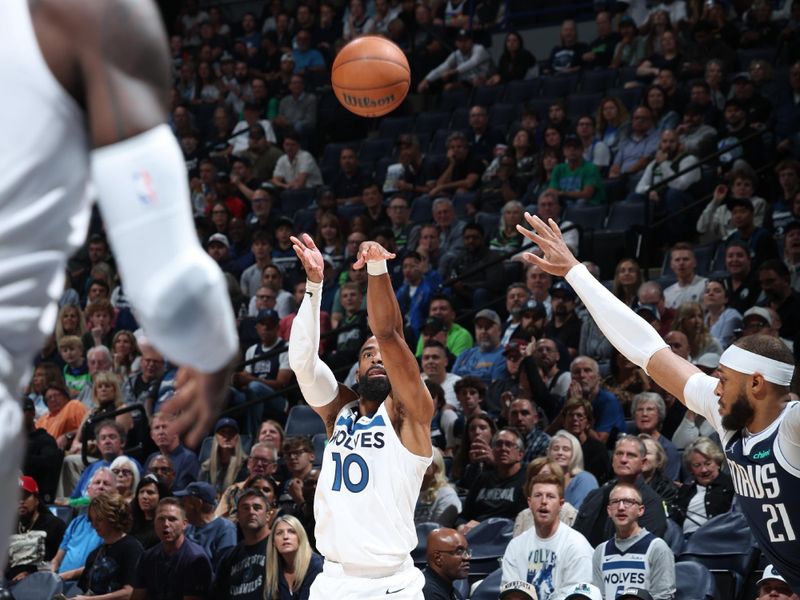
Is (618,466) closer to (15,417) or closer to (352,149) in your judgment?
(15,417)

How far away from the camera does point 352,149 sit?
15.7 m

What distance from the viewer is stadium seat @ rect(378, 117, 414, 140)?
1630cm

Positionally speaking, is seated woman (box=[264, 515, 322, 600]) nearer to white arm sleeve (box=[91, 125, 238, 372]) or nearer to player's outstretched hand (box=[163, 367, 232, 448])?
player's outstretched hand (box=[163, 367, 232, 448])

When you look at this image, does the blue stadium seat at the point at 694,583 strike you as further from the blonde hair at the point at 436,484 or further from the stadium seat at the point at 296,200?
the stadium seat at the point at 296,200

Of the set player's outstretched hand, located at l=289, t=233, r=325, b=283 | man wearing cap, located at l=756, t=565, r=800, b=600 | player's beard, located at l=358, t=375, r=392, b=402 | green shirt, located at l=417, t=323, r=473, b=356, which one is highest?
player's outstretched hand, located at l=289, t=233, r=325, b=283

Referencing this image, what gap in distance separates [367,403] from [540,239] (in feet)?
4.93

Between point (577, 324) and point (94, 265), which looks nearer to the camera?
point (577, 324)

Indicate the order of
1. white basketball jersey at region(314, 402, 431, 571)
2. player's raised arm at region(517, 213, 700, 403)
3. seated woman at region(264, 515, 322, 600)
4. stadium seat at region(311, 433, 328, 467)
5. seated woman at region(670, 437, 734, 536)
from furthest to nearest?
stadium seat at region(311, 433, 328, 467) < seated woman at region(264, 515, 322, 600) < seated woman at region(670, 437, 734, 536) < white basketball jersey at region(314, 402, 431, 571) < player's raised arm at region(517, 213, 700, 403)

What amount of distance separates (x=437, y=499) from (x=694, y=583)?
221 cm

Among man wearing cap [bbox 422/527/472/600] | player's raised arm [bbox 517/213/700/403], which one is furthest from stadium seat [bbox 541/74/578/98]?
player's raised arm [bbox 517/213/700/403]

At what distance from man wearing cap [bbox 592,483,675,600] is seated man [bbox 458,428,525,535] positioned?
1170 mm

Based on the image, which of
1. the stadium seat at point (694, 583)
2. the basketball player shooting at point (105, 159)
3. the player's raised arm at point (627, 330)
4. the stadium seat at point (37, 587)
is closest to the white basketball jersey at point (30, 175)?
the basketball player shooting at point (105, 159)

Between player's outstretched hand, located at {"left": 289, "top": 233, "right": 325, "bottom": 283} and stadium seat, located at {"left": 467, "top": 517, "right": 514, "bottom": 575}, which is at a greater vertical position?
player's outstretched hand, located at {"left": 289, "top": 233, "right": 325, "bottom": 283}

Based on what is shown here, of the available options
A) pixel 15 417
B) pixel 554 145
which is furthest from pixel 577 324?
pixel 15 417
